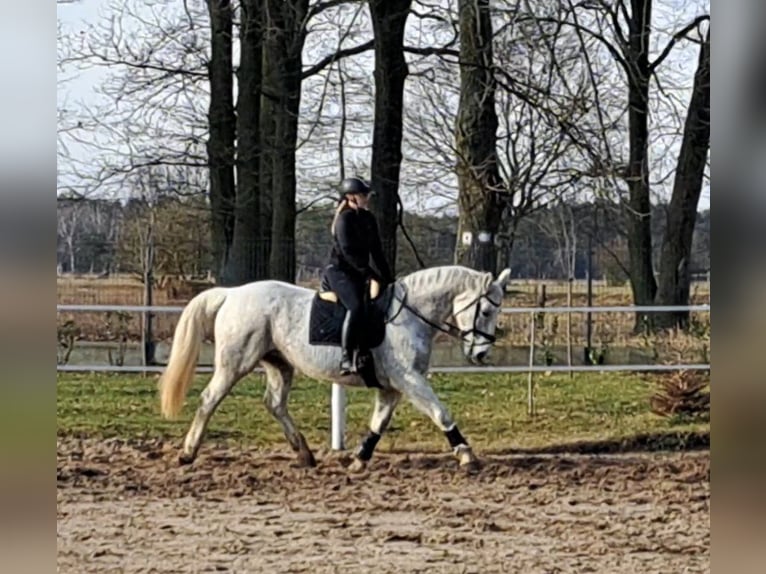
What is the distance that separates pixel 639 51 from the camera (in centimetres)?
465

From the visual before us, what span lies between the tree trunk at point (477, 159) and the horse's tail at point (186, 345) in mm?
983

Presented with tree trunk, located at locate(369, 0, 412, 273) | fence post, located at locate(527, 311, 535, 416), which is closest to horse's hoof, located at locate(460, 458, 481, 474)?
fence post, located at locate(527, 311, 535, 416)

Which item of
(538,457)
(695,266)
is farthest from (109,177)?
(695,266)

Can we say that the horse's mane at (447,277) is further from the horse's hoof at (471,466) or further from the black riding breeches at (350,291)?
the horse's hoof at (471,466)

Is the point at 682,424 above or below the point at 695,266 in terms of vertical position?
below

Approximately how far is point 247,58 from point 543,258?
1394mm

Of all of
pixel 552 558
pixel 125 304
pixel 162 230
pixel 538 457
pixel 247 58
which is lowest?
pixel 552 558

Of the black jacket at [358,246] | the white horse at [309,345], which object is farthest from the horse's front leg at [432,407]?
the black jacket at [358,246]

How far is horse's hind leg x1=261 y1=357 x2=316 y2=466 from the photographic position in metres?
4.59

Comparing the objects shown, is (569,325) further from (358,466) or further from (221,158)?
(221,158)

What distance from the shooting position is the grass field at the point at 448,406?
180 inches

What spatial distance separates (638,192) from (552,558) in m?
1.48
